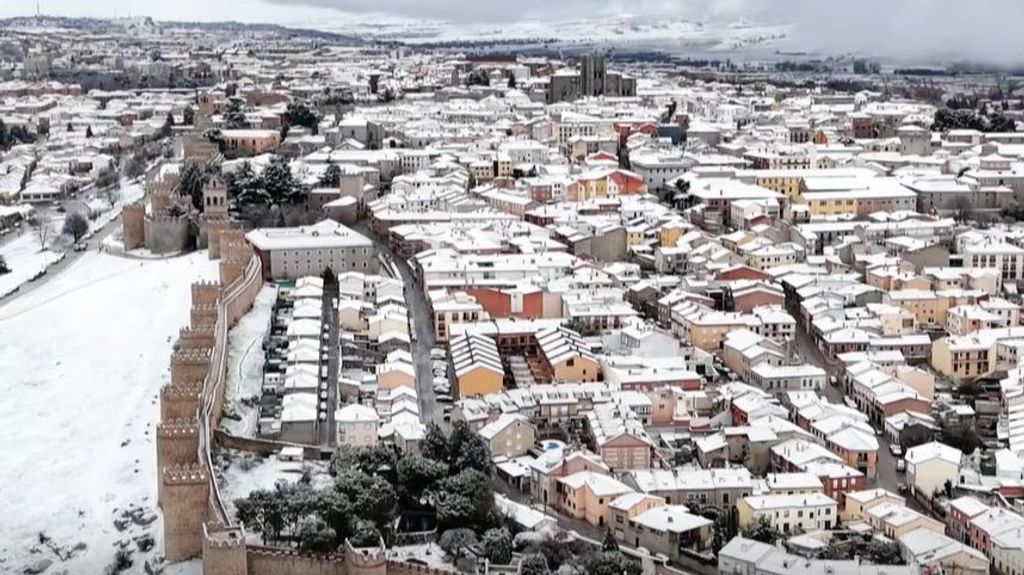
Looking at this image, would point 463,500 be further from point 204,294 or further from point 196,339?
point 204,294

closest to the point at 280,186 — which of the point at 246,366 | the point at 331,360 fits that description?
the point at 331,360

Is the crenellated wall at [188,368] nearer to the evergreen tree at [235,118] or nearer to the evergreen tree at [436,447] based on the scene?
the evergreen tree at [436,447]

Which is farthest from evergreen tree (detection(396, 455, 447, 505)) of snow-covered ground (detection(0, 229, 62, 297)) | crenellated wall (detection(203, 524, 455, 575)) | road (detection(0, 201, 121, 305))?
snow-covered ground (detection(0, 229, 62, 297))

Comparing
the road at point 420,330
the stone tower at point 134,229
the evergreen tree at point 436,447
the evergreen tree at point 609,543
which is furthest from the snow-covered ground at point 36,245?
the evergreen tree at point 609,543

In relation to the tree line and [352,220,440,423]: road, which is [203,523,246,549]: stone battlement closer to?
the tree line

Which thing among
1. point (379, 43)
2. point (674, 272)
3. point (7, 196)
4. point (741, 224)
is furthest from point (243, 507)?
point (379, 43)
